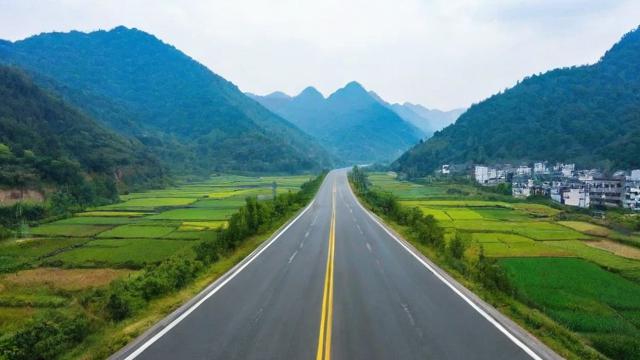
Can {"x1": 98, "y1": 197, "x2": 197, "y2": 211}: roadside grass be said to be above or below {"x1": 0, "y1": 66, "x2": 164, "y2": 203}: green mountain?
below

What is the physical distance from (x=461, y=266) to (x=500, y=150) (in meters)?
134

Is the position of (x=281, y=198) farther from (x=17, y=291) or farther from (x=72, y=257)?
(x=17, y=291)

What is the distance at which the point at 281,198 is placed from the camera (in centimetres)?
5125

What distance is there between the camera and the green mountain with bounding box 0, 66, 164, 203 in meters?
68.7

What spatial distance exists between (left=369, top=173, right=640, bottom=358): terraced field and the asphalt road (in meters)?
4.33

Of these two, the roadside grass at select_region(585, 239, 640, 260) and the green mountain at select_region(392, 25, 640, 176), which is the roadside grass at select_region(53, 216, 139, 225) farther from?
the green mountain at select_region(392, 25, 640, 176)

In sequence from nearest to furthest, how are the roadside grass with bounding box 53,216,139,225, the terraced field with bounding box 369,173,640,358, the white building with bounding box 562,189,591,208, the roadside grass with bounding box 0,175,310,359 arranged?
the roadside grass with bounding box 0,175,310,359 → the terraced field with bounding box 369,173,640,358 → the roadside grass with bounding box 53,216,139,225 → the white building with bounding box 562,189,591,208

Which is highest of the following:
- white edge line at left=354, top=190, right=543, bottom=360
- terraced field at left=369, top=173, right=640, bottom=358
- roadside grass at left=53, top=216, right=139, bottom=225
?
white edge line at left=354, top=190, right=543, bottom=360

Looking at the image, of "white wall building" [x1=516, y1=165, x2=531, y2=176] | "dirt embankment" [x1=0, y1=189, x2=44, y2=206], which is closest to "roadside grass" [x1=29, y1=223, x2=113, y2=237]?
"dirt embankment" [x1=0, y1=189, x2=44, y2=206]

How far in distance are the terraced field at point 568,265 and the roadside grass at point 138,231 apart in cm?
2937

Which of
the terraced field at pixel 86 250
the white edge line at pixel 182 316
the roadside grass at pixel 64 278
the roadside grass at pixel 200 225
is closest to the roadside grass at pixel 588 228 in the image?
the white edge line at pixel 182 316

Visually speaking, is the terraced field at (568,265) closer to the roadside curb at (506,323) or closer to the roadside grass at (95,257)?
the roadside curb at (506,323)

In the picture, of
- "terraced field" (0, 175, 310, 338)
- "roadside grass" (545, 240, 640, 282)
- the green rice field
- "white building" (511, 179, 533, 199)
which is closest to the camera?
"terraced field" (0, 175, 310, 338)

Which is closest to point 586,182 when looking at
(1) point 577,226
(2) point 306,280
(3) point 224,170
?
(1) point 577,226
